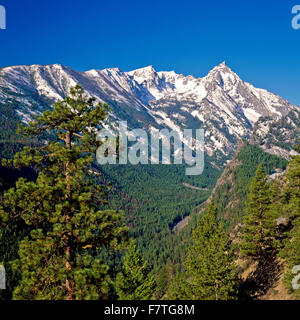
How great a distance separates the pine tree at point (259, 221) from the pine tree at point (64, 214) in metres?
32.9

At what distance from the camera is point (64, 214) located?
57.6 ft

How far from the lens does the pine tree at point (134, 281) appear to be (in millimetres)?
36188

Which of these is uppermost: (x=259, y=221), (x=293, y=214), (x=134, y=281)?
(x=293, y=214)

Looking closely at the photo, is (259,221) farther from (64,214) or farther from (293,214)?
(64,214)

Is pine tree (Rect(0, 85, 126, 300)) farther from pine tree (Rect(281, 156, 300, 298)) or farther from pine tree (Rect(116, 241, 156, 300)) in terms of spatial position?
pine tree (Rect(281, 156, 300, 298))

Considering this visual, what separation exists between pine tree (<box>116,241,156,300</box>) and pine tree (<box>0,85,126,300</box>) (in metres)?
20.1

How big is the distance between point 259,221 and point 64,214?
121ft

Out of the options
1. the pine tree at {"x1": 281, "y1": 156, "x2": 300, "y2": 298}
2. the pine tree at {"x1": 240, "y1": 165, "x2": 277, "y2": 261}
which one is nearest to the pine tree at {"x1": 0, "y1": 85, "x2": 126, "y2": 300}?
the pine tree at {"x1": 281, "y1": 156, "x2": 300, "y2": 298}

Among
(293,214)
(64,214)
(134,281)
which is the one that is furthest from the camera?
(134,281)

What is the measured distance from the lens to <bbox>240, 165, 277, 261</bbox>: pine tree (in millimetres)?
44312

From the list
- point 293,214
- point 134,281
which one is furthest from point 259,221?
point 134,281

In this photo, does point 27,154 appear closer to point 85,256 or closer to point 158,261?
point 85,256
